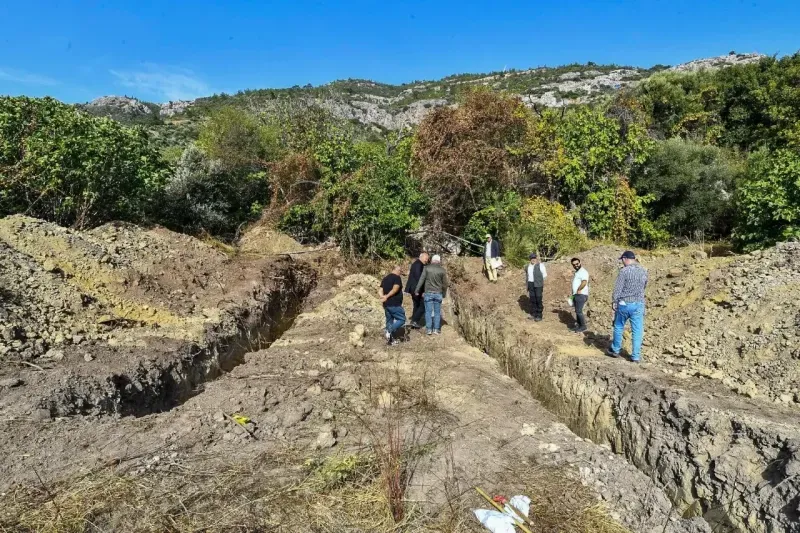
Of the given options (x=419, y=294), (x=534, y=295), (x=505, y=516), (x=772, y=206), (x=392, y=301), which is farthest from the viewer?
(x=772, y=206)

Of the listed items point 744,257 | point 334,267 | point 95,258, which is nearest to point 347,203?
point 334,267

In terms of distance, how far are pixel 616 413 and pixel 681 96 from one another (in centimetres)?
2385

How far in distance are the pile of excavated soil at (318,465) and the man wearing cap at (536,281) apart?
379 centimetres

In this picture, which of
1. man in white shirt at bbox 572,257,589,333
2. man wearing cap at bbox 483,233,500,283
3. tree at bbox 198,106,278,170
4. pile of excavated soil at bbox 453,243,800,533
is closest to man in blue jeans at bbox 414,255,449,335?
pile of excavated soil at bbox 453,243,800,533

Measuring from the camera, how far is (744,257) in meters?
9.85

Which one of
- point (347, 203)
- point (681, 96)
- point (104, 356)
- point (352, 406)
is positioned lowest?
point (352, 406)

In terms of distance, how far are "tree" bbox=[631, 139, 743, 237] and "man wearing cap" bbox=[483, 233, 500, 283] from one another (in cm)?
592

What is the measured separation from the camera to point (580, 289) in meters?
8.97

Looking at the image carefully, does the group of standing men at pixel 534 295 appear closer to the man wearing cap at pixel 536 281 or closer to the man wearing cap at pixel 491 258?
the man wearing cap at pixel 536 281

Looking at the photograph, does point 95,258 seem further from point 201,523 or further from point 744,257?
point 744,257

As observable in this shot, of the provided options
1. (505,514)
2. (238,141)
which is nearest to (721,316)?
(505,514)

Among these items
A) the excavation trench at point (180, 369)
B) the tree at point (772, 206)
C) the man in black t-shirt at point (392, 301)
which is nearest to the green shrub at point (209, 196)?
the excavation trench at point (180, 369)

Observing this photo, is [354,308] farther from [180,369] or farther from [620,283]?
[620,283]

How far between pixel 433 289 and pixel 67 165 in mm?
8880
